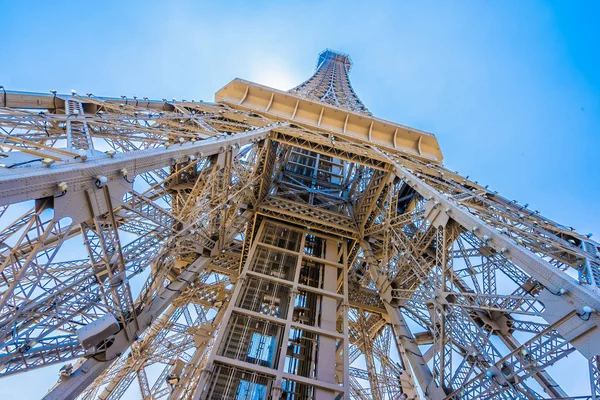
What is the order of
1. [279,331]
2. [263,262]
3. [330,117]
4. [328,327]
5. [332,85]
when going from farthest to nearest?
[332,85] → [330,117] → [263,262] → [328,327] → [279,331]

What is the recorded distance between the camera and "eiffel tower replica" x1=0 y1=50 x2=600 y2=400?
5.19m

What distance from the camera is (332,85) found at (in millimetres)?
39844

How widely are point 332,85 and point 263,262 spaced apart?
31.4 metres

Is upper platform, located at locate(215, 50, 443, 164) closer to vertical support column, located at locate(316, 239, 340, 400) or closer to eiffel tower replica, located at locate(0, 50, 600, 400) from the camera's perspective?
eiffel tower replica, located at locate(0, 50, 600, 400)

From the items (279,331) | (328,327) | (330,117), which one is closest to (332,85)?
(330,117)

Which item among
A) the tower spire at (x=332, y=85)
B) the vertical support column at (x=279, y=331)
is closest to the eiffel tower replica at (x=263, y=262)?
the vertical support column at (x=279, y=331)

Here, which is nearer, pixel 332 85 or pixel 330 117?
pixel 330 117

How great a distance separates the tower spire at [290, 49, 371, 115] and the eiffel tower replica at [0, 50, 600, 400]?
407 inches

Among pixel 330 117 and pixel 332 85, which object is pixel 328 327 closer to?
pixel 330 117

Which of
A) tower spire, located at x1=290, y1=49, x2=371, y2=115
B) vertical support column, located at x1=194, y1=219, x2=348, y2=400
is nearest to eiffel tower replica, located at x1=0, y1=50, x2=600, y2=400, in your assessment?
vertical support column, located at x1=194, y1=219, x2=348, y2=400

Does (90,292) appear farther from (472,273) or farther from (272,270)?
(472,273)

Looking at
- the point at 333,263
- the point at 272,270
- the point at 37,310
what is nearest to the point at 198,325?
the point at 272,270

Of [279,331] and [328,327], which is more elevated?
[328,327]

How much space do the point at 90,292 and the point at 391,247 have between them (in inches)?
407
